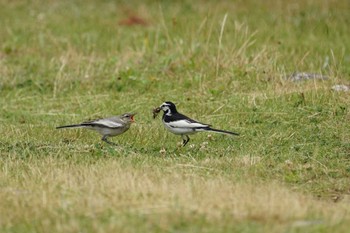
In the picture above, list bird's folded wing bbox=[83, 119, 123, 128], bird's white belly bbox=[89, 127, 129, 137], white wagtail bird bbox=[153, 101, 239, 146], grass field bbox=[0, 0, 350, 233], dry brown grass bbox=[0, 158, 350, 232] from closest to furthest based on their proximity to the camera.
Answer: dry brown grass bbox=[0, 158, 350, 232]
grass field bbox=[0, 0, 350, 233]
white wagtail bird bbox=[153, 101, 239, 146]
bird's folded wing bbox=[83, 119, 123, 128]
bird's white belly bbox=[89, 127, 129, 137]

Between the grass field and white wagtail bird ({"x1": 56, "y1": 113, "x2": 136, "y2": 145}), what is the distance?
0.88 feet

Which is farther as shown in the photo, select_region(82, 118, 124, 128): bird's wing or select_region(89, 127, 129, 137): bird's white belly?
select_region(89, 127, 129, 137): bird's white belly

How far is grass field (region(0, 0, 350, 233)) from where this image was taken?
25.0 feet

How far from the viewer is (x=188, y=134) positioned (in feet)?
36.4

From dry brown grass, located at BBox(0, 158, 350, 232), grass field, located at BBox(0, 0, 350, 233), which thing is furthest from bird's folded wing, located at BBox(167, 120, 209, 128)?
dry brown grass, located at BBox(0, 158, 350, 232)

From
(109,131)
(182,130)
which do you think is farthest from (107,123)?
(182,130)

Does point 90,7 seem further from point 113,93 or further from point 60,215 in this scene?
point 60,215

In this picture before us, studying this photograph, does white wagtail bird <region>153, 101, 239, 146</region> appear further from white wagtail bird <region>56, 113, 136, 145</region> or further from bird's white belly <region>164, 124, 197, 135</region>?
white wagtail bird <region>56, 113, 136, 145</region>

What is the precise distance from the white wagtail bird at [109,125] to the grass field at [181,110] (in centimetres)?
27

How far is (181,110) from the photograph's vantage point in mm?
13461

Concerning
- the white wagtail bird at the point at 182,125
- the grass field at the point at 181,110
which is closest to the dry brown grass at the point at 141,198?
the grass field at the point at 181,110

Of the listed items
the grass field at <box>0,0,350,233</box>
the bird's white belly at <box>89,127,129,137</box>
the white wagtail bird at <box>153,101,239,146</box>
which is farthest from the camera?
the bird's white belly at <box>89,127,129,137</box>

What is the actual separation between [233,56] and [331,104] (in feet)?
9.18

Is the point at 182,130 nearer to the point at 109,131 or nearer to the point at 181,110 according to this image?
the point at 109,131
